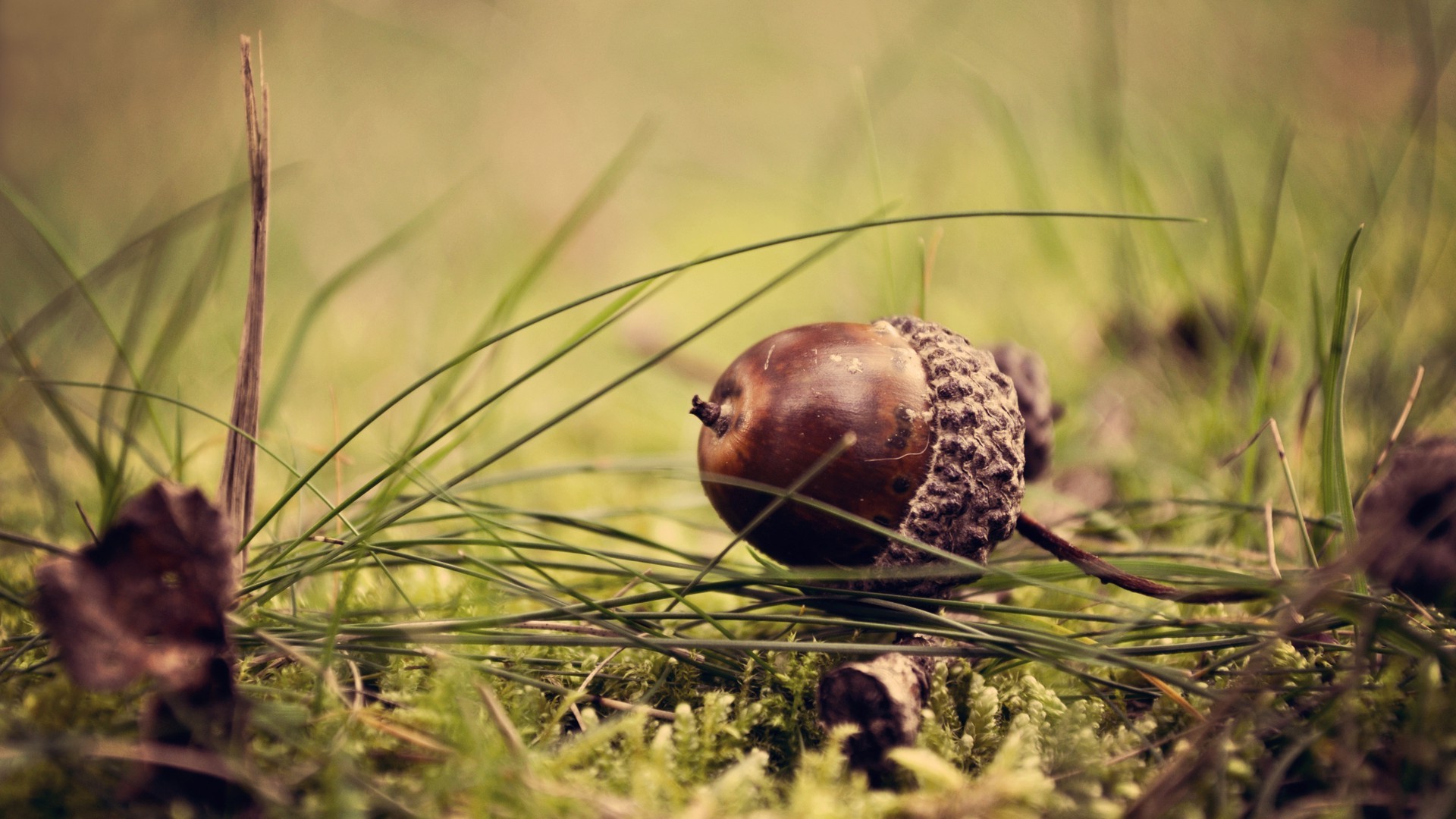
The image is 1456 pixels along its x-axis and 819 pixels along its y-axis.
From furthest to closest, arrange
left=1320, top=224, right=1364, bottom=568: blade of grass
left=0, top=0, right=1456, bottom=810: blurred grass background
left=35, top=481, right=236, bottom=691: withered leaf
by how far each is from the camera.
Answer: left=0, top=0, right=1456, bottom=810: blurred grass background
left=1320, top=224, right=1364, bottom=568: blade of grass
left=35, top=481, right=236, bottom=691: withered leaf

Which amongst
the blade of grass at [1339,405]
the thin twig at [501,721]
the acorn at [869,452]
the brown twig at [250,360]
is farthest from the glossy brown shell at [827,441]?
the brown twig at [250,360]

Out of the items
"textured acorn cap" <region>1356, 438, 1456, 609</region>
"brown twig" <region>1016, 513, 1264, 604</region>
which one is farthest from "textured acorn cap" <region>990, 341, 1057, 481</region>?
"textured acorn cap" <region>1356, 438, 1456, 609</region>

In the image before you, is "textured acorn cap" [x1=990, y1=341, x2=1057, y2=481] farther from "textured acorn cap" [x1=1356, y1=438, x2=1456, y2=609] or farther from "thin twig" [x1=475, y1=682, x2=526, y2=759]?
"thin twig" [x1=475, y1=682, x2=526, y2=759]

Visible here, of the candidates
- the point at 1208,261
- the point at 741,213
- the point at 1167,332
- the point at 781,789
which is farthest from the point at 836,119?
the point at 781,789

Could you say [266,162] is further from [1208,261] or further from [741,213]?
[741,213]

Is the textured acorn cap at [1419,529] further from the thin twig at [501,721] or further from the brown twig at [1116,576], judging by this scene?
the thin twig at [501,721]
